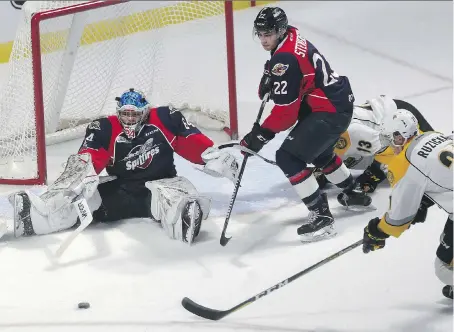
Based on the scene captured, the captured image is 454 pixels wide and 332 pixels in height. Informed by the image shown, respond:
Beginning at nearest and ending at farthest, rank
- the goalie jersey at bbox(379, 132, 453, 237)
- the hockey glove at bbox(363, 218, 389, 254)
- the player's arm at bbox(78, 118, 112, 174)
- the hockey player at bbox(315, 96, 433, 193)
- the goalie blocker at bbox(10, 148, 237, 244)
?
1. the goalie jersey at bbox(379, 132, 453, 237)
2. the hockey glove at bbox(363, 218, 389, 254)
3. the goalie blocker at bbox(10, 148, 237, 244)
4. the player's arm at bbox(78, 118, 112, 174)
5. the hockey player at bbox(315, 96, 433, 193)

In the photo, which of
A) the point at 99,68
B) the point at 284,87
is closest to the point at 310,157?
the point at 284,87

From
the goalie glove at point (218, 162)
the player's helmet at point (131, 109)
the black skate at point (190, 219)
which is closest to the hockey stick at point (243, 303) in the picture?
the black skate at point (190, 219)

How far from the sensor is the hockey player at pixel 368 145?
4.81 meters

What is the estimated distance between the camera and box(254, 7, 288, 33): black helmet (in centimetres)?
427

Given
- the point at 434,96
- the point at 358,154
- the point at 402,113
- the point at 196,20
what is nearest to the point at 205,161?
the point at 358,154

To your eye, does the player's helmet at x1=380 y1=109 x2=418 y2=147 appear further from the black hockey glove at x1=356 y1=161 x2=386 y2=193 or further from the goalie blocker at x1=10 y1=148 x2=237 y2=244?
the black hockey glove at x1=356 y1=161 x2=386 y2=193

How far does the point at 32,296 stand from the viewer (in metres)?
3.98

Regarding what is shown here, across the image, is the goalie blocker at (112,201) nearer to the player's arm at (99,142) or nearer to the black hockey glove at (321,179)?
the player's arm at (99,142)

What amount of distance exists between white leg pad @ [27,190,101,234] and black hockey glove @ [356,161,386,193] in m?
1.14

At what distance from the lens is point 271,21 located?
427cm

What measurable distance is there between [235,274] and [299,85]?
741 mm

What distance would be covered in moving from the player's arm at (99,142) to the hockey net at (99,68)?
18.5 inches

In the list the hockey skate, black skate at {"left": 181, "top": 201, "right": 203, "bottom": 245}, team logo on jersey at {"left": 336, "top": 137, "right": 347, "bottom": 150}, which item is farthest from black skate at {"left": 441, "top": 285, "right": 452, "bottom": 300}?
team logo on jersey at {"left": 336, "top": 137, "right": 347, "bottom": 150}

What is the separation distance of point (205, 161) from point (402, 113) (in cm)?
107
